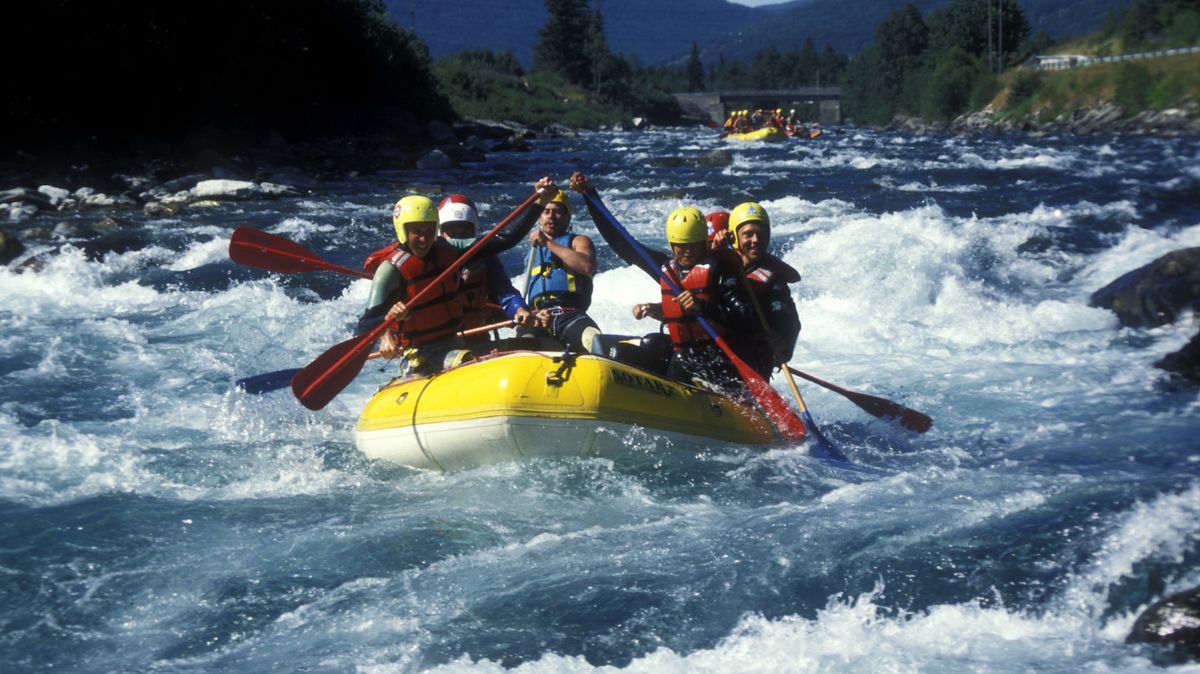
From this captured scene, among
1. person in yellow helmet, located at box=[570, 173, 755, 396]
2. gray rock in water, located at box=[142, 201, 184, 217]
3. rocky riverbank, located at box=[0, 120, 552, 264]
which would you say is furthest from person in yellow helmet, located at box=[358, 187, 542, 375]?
gray rock in water, located at box=[142, 201, 184, 217]

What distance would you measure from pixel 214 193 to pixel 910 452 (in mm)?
17101

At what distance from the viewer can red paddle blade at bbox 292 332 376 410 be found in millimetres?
6758

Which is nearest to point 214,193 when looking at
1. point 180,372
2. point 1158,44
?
point 180,372

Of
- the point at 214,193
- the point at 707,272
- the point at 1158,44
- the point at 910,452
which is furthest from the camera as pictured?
the point at 1158,44

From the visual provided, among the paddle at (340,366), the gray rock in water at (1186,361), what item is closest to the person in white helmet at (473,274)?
the paddle at (340,366)

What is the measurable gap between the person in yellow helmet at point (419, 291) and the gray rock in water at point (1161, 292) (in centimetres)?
610

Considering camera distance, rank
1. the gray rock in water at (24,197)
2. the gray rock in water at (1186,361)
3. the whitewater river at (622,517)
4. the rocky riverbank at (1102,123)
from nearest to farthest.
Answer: the whitewater river at (622,517) < the gray rock in water at (1186,361) < the gray rock in water at (24,197) < the rocky riverbank at (1102,123)

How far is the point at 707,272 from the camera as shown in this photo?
6496mm

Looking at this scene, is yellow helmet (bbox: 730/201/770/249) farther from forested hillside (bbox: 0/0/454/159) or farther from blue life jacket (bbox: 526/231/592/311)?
forested hillside (bbox: 0/0/454/159)

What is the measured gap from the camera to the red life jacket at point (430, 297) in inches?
268

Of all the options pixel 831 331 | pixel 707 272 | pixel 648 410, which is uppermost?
pixel 707 272

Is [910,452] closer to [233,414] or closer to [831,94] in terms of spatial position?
[233,414]

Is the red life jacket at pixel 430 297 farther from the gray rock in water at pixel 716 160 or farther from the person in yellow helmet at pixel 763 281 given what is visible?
the gray rock in water at pixel 716 160

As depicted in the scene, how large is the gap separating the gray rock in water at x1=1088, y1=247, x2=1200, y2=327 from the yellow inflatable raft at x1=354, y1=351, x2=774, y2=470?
5.19 meters
